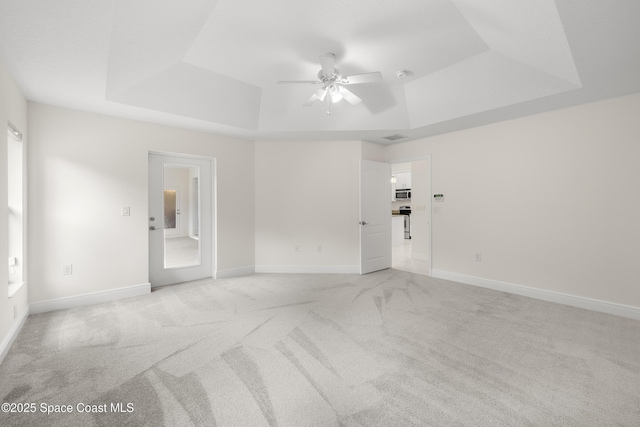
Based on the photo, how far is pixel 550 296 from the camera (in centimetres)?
384

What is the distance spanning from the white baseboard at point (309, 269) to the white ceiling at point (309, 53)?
8.83 ft

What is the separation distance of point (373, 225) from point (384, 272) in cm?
91

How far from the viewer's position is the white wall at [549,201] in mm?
3334

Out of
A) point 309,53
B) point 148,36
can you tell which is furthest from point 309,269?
point 148,36

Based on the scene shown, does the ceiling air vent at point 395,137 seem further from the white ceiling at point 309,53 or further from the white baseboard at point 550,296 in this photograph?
the white baseboard at point 550,296

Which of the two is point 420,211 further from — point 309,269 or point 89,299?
point 89,299

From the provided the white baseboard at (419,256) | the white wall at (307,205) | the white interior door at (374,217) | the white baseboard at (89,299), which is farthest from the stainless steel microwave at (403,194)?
the white baseboard at (89,299)

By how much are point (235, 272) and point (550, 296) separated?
4.75 metres

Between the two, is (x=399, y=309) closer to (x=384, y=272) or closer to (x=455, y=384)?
(x=455, y=384)

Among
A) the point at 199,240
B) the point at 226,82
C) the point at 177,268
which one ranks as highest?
the point at 226,82

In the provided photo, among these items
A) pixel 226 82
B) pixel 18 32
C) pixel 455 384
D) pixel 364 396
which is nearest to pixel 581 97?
pixel 455 384

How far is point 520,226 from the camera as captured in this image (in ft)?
13.5

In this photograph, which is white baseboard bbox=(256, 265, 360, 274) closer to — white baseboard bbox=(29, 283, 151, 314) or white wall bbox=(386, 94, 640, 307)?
white wall bbox=(386, 94, 640, 307)

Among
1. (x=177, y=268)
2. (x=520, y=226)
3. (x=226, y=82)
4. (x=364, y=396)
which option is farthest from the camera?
(x=177, y=268)
